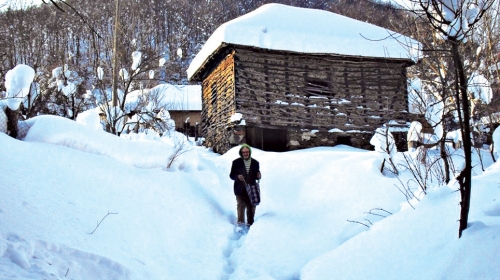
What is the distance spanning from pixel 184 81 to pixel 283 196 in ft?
115

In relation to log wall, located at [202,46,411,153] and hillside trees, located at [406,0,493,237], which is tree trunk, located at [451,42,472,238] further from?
log wall, located at [202,46,411,153]

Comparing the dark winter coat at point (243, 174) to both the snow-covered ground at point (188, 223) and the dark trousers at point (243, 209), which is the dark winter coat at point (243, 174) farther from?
the snow-covered ground at point (188, 223)

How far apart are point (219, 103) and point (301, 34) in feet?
12.4

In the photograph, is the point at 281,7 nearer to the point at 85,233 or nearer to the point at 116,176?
the point at 116,176

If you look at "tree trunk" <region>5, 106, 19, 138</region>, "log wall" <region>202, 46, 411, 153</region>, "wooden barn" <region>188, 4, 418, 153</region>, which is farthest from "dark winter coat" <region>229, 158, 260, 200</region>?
"log wall" <region>202, 46, 411, 153</region>

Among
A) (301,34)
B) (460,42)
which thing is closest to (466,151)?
(460,42)

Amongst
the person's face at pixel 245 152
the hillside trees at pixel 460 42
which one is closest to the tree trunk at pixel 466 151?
the hillside trees at pixel 460 42

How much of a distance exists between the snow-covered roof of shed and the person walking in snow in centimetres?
573

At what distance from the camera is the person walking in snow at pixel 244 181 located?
641 centimetres

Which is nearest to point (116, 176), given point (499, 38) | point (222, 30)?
point (499, 38)

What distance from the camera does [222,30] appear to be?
11641mm

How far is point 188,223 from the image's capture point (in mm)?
5336

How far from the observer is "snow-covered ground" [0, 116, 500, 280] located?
2668mm

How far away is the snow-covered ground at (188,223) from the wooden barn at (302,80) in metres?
4.91
